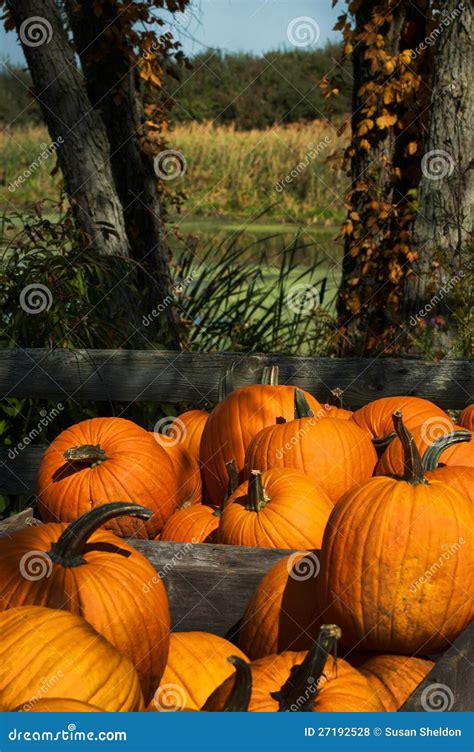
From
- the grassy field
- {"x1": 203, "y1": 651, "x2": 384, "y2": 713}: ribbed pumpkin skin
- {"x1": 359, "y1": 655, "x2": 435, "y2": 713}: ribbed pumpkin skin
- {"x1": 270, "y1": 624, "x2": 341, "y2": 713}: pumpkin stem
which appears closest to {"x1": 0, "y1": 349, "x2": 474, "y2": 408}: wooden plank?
{"x1": 359, "y1": 655, "x2": 435, "y2": 713}: ribbed pumpkin skin

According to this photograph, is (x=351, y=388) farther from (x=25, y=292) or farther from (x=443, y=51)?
(x=443, y=51)

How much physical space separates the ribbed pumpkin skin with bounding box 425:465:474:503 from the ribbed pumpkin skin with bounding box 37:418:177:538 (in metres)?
0.75

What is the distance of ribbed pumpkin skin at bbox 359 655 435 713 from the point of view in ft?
4.73

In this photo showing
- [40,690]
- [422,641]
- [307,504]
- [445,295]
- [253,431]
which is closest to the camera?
[40,690]

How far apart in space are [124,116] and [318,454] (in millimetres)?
3988

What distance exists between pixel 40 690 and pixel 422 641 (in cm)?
78

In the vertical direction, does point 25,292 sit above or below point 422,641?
above

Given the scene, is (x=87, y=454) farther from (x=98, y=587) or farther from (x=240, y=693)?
(x=240, y=693)

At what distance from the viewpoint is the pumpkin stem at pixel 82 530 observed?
5.10 feet

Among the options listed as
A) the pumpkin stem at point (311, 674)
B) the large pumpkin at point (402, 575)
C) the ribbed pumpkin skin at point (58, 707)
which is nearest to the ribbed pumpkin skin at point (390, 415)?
the large pumpkin at point (402, 575)

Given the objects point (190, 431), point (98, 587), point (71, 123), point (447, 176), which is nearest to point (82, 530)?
point (98, 587)

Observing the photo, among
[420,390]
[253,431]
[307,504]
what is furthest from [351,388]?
[307,504]

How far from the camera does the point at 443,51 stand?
4773 mm

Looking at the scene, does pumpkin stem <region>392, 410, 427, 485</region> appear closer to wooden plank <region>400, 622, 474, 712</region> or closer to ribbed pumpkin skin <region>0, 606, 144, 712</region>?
wooden plank <region>400, 622, 474, 712</region>
